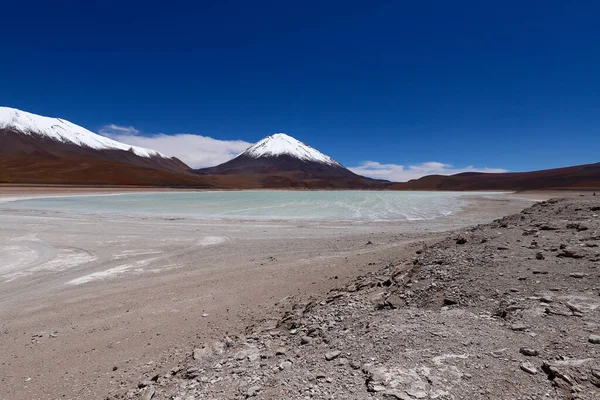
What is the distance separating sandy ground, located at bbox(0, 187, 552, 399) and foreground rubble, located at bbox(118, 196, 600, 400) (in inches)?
33.2

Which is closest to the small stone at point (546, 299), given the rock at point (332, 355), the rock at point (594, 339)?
the rock at point (594, 339)

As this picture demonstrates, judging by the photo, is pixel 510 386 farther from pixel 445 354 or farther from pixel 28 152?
pixel 28 152

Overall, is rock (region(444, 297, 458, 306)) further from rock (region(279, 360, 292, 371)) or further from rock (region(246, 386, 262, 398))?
rock (region(246, 386, 262, 398))

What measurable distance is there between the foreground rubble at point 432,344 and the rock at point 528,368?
0.03 ft

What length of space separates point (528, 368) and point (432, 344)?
0.87 m

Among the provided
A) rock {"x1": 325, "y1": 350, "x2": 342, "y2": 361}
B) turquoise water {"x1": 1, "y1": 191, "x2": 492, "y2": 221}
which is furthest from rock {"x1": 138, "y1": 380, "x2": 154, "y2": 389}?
turquoise water {"x1": 1, "y1": 191, "x2": 492, "y2": 221}

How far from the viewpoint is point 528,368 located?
306cm

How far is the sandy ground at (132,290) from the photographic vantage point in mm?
4465

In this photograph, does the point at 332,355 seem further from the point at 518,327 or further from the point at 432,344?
the point at 518,327

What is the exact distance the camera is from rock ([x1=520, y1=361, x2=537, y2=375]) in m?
3.02

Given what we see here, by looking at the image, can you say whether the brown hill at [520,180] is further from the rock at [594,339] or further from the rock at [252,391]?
the rock at [252,391]

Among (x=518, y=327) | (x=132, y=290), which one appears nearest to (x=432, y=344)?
(x=518, y=327)

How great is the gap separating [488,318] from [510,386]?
134cm

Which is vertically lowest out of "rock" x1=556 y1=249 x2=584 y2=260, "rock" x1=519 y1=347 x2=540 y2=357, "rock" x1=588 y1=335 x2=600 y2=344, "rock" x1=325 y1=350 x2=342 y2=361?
"rock" x1=325 y1=350 x2=342 y2=361
